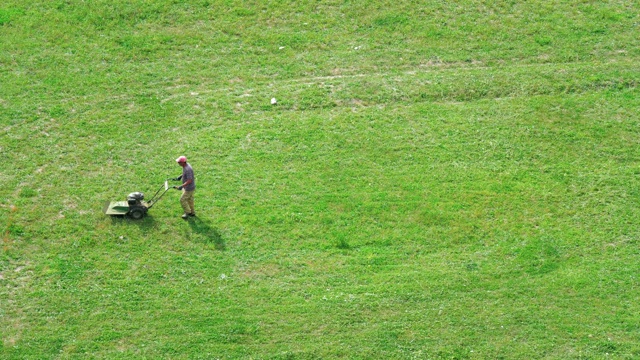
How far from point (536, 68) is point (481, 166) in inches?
216

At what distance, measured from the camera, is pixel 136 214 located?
18938mm

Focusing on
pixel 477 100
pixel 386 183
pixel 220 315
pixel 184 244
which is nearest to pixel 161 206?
pixel 184 244

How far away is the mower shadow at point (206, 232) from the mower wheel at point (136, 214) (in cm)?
124

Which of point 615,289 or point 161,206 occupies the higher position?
point 161,206

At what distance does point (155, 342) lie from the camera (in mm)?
16203

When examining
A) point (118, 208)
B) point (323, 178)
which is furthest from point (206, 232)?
point (323, 178)

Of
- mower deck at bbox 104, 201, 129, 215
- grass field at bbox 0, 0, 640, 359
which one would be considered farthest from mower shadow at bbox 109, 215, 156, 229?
mower deck at bbox 104, 201, 129, 215

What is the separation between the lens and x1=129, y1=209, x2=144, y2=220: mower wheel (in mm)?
18844

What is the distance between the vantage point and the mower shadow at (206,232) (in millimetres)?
18547

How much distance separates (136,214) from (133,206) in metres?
0.29

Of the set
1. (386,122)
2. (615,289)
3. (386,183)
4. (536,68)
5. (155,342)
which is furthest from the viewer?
(536,68)

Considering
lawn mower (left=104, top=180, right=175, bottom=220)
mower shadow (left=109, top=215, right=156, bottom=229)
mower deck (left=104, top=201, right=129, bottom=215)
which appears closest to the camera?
lawn mower (left=104, top=180, right=175, bottom=220)

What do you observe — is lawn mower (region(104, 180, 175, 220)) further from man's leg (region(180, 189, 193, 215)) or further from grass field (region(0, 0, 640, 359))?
man's leg (region(180, 189, 193, 215))

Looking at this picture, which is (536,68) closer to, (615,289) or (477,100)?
(477,100)
